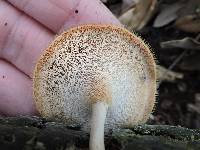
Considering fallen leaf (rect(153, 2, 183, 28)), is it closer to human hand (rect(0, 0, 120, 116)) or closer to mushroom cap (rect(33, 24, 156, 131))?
human hand (rect(0, 0, 120, 116))

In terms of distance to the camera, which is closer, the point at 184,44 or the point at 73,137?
the point at 73,137

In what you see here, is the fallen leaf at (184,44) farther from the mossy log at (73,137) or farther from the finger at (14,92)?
the mossy log at (73,137)

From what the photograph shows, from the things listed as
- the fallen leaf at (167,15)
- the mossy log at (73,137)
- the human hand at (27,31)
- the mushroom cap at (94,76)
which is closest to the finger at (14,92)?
the human hand at (27,31)

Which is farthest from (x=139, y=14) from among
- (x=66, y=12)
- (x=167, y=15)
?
(x=66, y=12)

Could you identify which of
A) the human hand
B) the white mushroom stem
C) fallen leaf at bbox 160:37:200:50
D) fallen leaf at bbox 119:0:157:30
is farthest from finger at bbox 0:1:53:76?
the white mushroom stem

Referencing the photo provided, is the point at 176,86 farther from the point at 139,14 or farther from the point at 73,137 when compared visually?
the point at 73,137

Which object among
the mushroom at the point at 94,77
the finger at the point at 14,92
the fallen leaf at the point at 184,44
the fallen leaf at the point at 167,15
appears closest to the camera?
the mushroom at the point at 94,77
